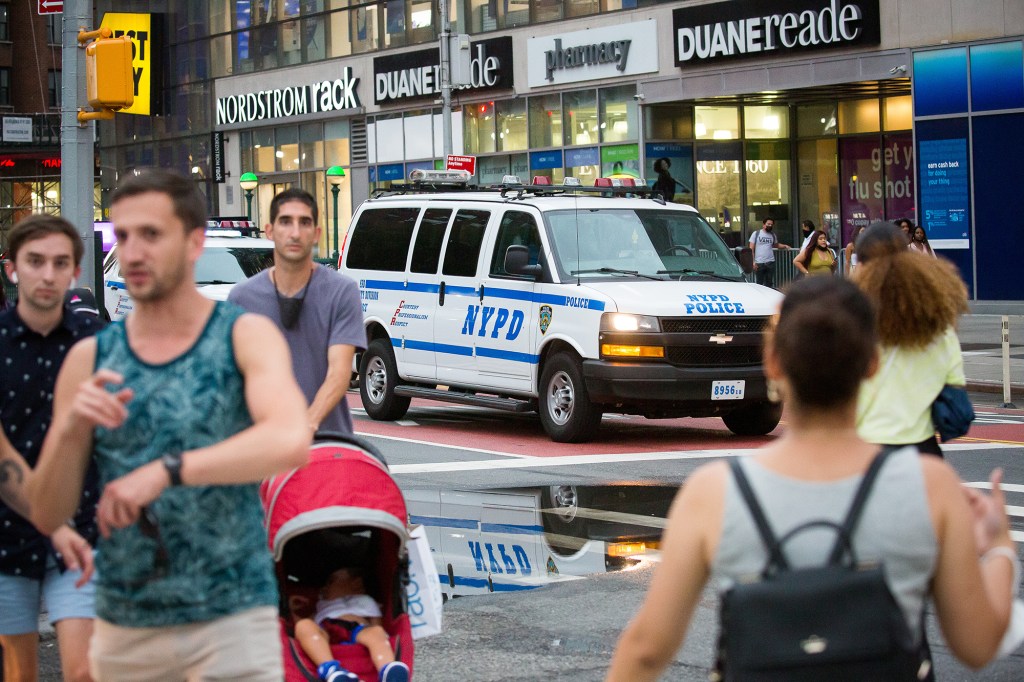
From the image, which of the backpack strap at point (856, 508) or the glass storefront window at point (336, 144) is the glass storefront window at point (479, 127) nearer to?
the glass storefront window at point (336, 144)

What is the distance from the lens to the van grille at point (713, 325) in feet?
45.2

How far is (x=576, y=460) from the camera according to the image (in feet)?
43.4

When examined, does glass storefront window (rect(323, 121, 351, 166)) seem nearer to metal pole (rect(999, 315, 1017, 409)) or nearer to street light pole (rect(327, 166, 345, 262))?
street light pole (rect(327, 166, 345, 262))

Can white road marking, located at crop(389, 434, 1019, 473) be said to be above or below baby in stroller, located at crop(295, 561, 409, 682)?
below

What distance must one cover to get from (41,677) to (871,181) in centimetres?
2788

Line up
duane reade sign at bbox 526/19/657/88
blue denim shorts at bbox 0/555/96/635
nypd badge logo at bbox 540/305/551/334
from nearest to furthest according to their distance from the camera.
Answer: blue denim shorts at bbox 0/555/96/635, nypd badge logo at bbox 540/305/551/334, duane reade sign at bbox 526/19/657/88

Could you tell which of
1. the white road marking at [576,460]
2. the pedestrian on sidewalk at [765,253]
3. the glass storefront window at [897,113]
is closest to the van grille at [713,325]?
the white road marking at [576,460]

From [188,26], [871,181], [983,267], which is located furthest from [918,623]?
[188,26]

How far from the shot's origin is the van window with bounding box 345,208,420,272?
1648 centimetres

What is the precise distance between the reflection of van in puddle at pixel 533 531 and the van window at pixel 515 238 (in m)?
3.58

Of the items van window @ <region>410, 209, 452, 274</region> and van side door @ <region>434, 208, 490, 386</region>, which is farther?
van window @ <region>410, 209, 452, 274</region>

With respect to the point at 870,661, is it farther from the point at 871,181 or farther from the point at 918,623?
the point at 871,181

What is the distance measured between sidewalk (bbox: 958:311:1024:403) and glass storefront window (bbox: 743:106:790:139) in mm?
7753

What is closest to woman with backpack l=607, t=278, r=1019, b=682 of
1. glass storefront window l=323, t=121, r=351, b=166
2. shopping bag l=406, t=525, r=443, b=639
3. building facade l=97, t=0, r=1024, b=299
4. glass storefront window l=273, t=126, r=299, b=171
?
shopping bag l=406, t=525, r=443, b=639
